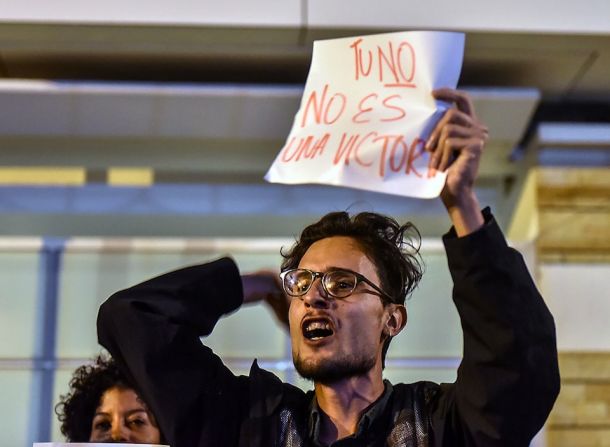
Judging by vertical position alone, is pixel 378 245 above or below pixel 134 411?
above

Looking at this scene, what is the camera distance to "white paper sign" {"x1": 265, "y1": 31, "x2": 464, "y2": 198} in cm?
135

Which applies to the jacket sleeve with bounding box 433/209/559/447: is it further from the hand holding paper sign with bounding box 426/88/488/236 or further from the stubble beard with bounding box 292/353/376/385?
the stubble beard with bounding box 292/353/376/385

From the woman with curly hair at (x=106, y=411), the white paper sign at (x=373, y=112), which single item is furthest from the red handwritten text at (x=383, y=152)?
the woman with curly hair at (x=106, y=411)

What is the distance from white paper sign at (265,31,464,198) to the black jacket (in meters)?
0.16

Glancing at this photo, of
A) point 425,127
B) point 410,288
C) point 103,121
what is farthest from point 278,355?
point 425,127

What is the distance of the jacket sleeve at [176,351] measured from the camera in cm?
139

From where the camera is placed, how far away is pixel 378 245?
1.50 m

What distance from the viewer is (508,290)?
3.92 ft

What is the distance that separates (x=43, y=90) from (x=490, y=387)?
2482mm

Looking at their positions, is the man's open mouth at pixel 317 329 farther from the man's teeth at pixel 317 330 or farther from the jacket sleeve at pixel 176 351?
the jacket sleeve at pixel 176 351

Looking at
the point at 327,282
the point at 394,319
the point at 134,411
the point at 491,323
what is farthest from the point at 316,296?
the point at 134,411

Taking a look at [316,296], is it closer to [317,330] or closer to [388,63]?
[317,330]

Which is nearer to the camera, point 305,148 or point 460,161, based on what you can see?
point 460,161

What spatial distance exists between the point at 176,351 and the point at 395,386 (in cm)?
31
